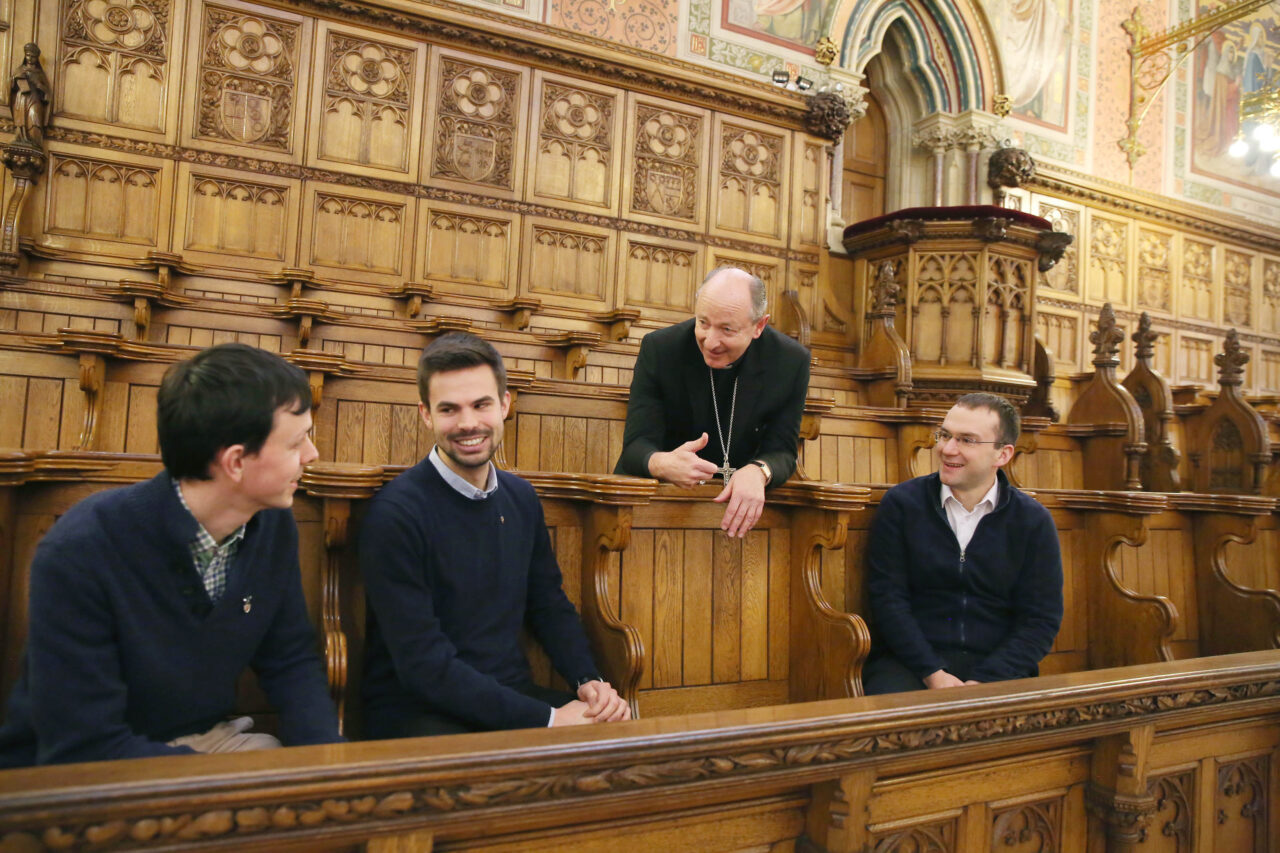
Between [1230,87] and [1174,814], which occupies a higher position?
[1230,87]

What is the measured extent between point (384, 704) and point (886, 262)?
17.1ft

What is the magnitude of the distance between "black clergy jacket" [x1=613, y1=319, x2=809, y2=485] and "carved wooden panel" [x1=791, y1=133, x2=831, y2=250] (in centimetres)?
480

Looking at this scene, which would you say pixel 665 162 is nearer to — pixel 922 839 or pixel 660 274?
pixel 660 274

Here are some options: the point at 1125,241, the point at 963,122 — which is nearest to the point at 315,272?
the point at 963,122

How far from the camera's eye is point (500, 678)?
1.58 meters

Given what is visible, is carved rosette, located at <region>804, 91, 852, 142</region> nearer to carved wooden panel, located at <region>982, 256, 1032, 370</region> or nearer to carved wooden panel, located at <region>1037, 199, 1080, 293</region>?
carved wooden panel, located at <region>982, 256, 1032, 370</region>

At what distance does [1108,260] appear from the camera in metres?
8.29

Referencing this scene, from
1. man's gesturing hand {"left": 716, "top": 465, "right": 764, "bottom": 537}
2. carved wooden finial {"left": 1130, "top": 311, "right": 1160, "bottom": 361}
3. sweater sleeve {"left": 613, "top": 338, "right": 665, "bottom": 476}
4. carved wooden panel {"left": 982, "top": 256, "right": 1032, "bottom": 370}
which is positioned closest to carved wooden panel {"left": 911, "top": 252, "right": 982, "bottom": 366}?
carved wooden panel {"left": 982, "top": 256, "right": 1032, "bottom": 370}

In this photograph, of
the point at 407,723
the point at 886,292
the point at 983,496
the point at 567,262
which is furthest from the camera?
the point at 567,262

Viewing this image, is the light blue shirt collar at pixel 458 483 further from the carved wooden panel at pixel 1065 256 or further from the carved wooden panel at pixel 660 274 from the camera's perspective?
the carved wooden panel at pixel 1065 256

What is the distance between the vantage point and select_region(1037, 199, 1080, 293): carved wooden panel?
7918mm

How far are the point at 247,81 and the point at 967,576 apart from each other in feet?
17.3

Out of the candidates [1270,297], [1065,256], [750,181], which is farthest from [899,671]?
[1270,297]

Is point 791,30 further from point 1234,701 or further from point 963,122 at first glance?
point 1234,701
